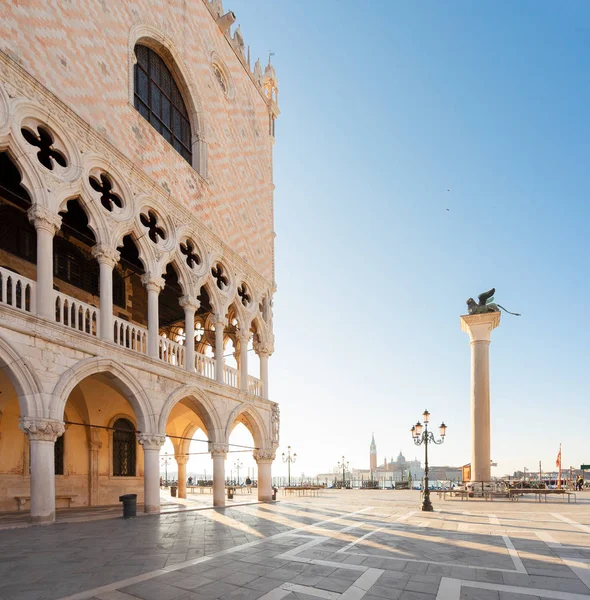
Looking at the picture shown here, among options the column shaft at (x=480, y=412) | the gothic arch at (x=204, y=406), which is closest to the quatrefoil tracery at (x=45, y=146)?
the gothic arch at (x=204, y=406)

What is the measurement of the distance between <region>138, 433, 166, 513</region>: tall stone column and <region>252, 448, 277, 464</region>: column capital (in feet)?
22.4

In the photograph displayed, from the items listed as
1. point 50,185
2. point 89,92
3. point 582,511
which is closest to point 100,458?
point 50,185

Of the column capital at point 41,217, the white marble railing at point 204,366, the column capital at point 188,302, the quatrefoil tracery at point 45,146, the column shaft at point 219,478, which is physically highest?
the quatrefoil tracery at point 45,146

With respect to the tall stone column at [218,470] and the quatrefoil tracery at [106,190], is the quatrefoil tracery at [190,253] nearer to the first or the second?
the quatrefoil tracery at [106,190]

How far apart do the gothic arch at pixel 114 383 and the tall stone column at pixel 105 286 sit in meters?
0.75

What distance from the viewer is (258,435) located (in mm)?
20016

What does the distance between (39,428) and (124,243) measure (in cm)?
810

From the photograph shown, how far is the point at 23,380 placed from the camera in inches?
400

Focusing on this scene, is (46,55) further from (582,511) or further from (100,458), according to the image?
(582,511)

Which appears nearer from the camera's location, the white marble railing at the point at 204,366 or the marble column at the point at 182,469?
the white marble railing at the point at 204,366

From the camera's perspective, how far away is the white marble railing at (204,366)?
1675 cm

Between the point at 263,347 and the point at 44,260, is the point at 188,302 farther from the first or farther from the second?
the point at 263,347

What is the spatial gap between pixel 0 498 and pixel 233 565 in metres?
10.1

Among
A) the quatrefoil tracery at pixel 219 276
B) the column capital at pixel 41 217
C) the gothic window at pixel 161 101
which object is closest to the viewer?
the column capital at pixel 41 217
